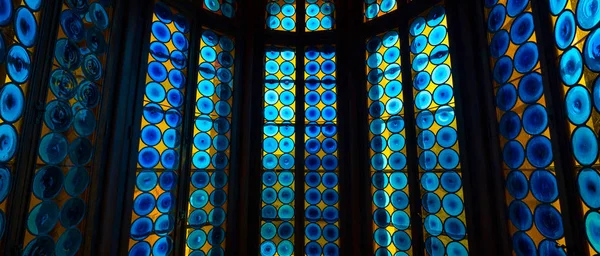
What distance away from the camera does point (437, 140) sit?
2697 mm

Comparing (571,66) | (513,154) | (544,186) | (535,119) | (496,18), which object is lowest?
(544,186)

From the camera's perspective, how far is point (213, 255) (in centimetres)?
291

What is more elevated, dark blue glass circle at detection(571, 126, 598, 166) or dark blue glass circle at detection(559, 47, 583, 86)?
dark blue glass circle at detection(559, 47, 583, 86)

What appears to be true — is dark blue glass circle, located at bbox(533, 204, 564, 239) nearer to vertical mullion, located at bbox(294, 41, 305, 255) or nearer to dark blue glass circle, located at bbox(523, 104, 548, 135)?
dark blue glass circle, located at bbox(523, 104, 548, 135)

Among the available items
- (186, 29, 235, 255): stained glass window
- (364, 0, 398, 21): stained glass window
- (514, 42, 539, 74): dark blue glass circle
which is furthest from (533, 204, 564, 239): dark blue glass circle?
(186, 29, 235, 255): stained glass window

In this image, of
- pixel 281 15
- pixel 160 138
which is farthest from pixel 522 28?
pixel 160 138

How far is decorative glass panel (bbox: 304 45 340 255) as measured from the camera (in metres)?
3.19

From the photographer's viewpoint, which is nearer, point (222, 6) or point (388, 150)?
point (388, 150)

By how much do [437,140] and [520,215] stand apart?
2.73ft

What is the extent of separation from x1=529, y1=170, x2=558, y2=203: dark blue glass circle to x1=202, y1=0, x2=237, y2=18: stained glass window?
307 cm

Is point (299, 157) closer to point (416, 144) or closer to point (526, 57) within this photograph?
point (416, 144)

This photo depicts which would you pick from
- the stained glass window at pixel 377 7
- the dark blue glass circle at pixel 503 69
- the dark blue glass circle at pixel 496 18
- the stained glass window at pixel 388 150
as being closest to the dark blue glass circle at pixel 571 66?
the dark blue glass circle at pixel 503 69

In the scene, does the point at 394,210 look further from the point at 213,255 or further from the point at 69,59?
the point at 69,59

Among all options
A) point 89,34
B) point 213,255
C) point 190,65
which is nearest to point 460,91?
point 190,65
